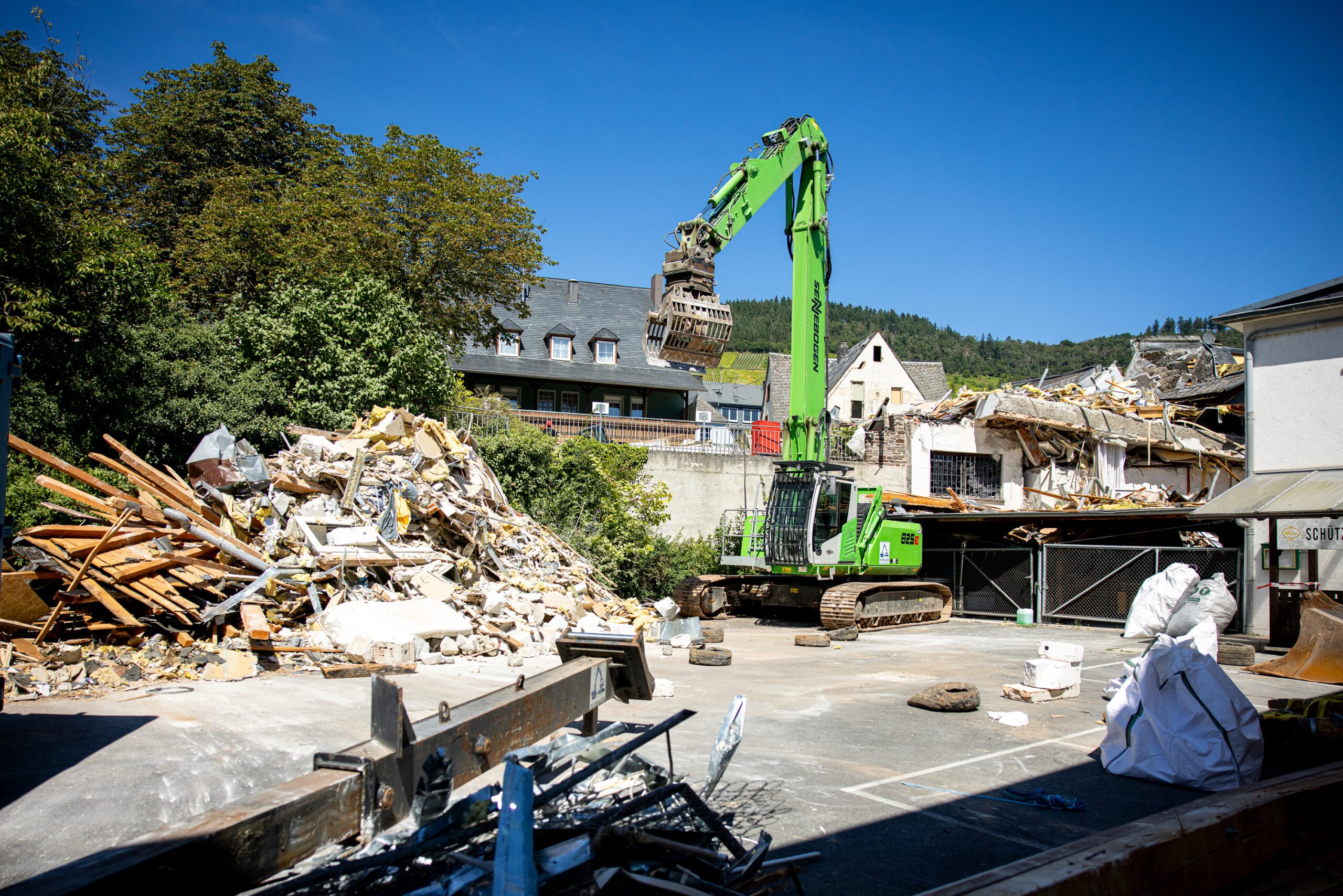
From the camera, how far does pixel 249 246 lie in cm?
2281

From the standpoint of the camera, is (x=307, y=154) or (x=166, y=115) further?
(x=307, y=154)

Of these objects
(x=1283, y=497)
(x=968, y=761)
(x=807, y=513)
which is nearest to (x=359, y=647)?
(x=968, y=761)

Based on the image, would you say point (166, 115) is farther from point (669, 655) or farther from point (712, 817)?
point (712, 817)

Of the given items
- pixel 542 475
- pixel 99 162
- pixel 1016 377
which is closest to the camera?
pixel 542 475

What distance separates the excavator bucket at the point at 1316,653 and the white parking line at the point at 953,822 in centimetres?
875

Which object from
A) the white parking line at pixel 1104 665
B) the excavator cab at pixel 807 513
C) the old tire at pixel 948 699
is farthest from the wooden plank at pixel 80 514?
the white parking line at pixel 1104 665

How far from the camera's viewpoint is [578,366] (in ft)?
122

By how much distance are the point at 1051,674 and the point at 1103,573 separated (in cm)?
1175

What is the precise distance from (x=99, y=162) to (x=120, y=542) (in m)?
21.0

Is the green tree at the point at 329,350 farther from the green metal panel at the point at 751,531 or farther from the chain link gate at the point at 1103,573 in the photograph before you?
the chain link gate at the point at 1103,573

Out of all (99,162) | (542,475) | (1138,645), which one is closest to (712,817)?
(1138,645)

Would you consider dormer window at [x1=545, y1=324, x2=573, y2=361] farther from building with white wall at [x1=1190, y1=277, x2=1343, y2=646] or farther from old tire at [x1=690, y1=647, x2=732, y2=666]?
old tire at [x1=690, y1=647, x2=732, y2=666]

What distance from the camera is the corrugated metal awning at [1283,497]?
13898 mm

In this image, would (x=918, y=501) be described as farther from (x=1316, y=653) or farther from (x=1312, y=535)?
(x=1316, y=653)
